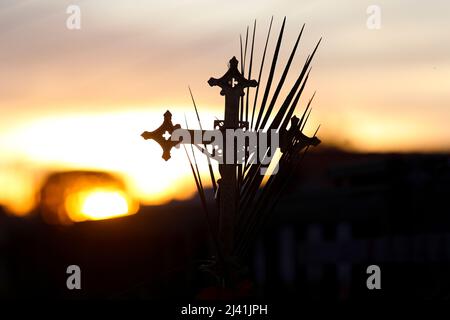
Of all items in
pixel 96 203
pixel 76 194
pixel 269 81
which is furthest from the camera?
pixel 76 194

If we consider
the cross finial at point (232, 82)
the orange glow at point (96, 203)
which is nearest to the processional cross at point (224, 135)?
the cross finial at point (232, 82)

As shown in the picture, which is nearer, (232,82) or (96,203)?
(232,82)

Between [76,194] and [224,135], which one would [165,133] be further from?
[76,194]

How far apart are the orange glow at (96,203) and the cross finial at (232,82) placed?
11716 millimetres

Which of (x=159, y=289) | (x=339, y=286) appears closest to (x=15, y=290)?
(x=159, y=289)

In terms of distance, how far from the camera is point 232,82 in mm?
3229

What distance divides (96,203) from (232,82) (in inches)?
495

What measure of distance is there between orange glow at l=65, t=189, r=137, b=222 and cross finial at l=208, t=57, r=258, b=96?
1172 centimetres

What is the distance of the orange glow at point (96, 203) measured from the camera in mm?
16809

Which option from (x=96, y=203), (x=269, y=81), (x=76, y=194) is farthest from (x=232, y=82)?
(x=76, y=194)

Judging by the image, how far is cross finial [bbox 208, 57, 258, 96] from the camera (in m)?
3.19

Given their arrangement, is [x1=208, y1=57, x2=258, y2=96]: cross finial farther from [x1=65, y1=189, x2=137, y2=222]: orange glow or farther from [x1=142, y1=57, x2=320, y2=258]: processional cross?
[x1=65, y1=189, x2=137, y2=222]: orange glow

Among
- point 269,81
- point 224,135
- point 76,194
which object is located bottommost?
point 224,135
